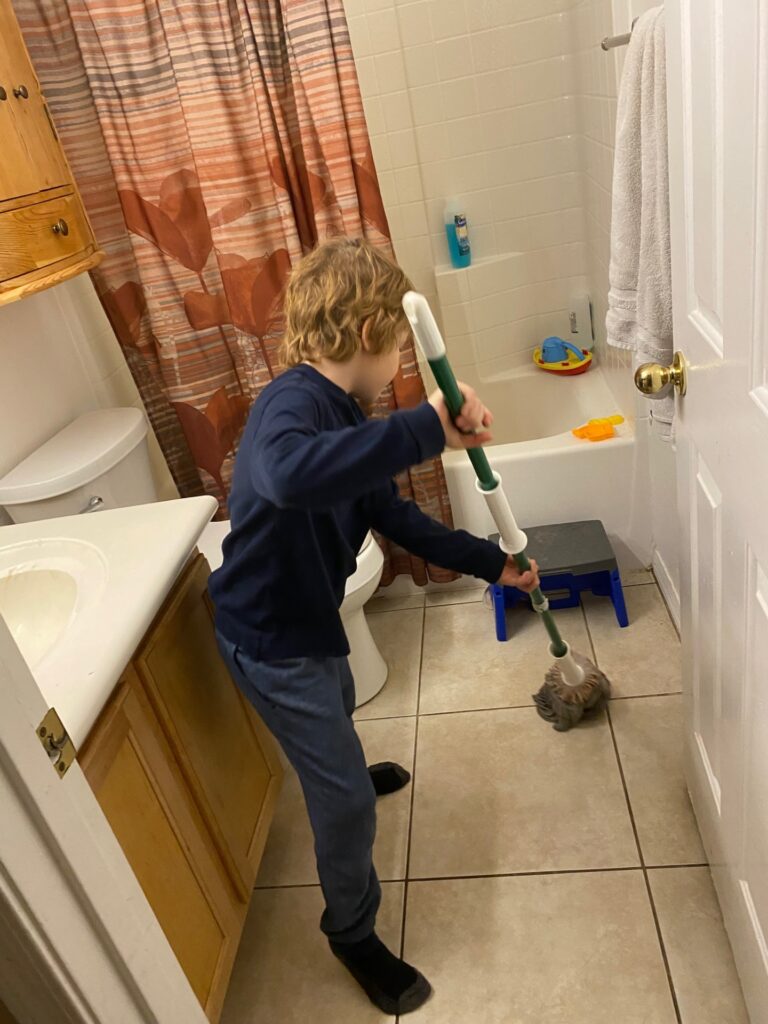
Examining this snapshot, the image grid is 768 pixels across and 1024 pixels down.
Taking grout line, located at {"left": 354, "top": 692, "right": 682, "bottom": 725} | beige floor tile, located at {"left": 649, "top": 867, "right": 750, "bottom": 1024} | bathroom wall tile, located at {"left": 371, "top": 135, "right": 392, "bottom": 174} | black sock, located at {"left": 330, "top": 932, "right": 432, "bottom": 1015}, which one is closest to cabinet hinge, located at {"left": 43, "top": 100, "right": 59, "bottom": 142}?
bathroom wall tile, located at {"left": 371, "top": 135, "right": 392, "bottom": 174}

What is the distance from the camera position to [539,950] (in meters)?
1.34

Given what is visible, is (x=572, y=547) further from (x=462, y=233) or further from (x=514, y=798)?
(x=462, y=233)

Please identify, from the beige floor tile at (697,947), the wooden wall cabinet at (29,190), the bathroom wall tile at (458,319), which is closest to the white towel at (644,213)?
the beige floor tile at (697,947)

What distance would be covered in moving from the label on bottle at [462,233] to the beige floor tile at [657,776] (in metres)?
1.64

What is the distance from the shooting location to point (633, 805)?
1555 millimetres

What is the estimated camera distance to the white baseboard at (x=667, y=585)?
1990 mm

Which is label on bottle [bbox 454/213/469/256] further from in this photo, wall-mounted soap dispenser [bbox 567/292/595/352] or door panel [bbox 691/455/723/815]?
door panel [bbox 691/455/723/815]

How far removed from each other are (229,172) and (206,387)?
571 millimetres

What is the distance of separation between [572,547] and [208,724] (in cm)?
115

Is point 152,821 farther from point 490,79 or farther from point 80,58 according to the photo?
point 490,79

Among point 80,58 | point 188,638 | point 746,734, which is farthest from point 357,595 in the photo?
point 80,58

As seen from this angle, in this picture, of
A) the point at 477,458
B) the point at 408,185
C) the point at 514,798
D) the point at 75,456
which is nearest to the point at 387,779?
the point at 514,798

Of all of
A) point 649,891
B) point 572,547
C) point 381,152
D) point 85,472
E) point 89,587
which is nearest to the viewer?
point 89,587

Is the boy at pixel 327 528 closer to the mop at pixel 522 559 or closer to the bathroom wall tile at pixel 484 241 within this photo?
the mop at pixel 522 559
